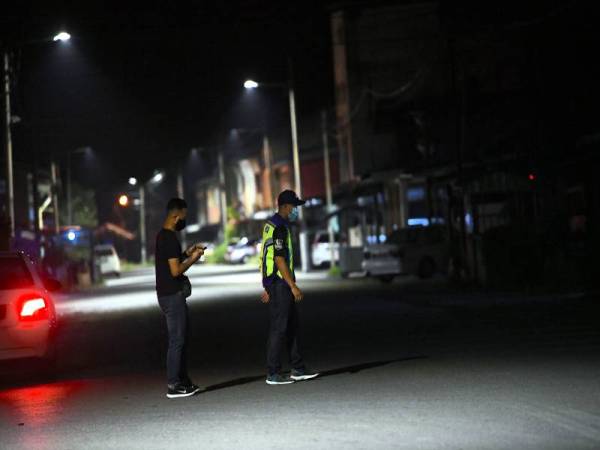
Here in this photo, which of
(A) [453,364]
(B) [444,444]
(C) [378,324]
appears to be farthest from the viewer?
(C) [378,324]

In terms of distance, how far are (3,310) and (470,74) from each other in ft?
153

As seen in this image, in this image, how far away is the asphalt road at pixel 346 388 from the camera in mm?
9125

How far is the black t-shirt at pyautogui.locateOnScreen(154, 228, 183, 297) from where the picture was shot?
1170 cm

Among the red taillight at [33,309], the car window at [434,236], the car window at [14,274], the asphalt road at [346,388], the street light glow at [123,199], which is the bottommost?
the asphalt road at [346,388]

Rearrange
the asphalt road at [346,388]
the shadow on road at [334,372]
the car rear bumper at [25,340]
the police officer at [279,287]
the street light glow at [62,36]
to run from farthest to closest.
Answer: the street light glow at [62,36] → the car rear bumper at [25,340] → the shadow on road at [334,372] → the police officer at [279,287] → the asphalt road at [346,388]

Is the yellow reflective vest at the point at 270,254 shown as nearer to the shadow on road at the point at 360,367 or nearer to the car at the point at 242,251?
the shadow on road at the point at 360,367

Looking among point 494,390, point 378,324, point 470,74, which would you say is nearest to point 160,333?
point 378,324

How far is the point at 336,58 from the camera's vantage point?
6247 centimetres

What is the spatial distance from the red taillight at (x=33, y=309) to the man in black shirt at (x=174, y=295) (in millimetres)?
2921

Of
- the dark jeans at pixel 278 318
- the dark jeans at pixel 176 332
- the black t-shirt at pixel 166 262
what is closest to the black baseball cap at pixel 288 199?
the dark jeans at pixel 278 318

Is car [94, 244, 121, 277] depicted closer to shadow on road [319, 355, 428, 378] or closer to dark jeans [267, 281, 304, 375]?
shadow on road [319, 355, 428, 378]

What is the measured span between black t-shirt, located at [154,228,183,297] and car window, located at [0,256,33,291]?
3199 mm

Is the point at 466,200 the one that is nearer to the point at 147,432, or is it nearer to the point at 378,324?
the point at 378,324

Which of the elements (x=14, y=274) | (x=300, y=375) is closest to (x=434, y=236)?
(x=14, y=274)
